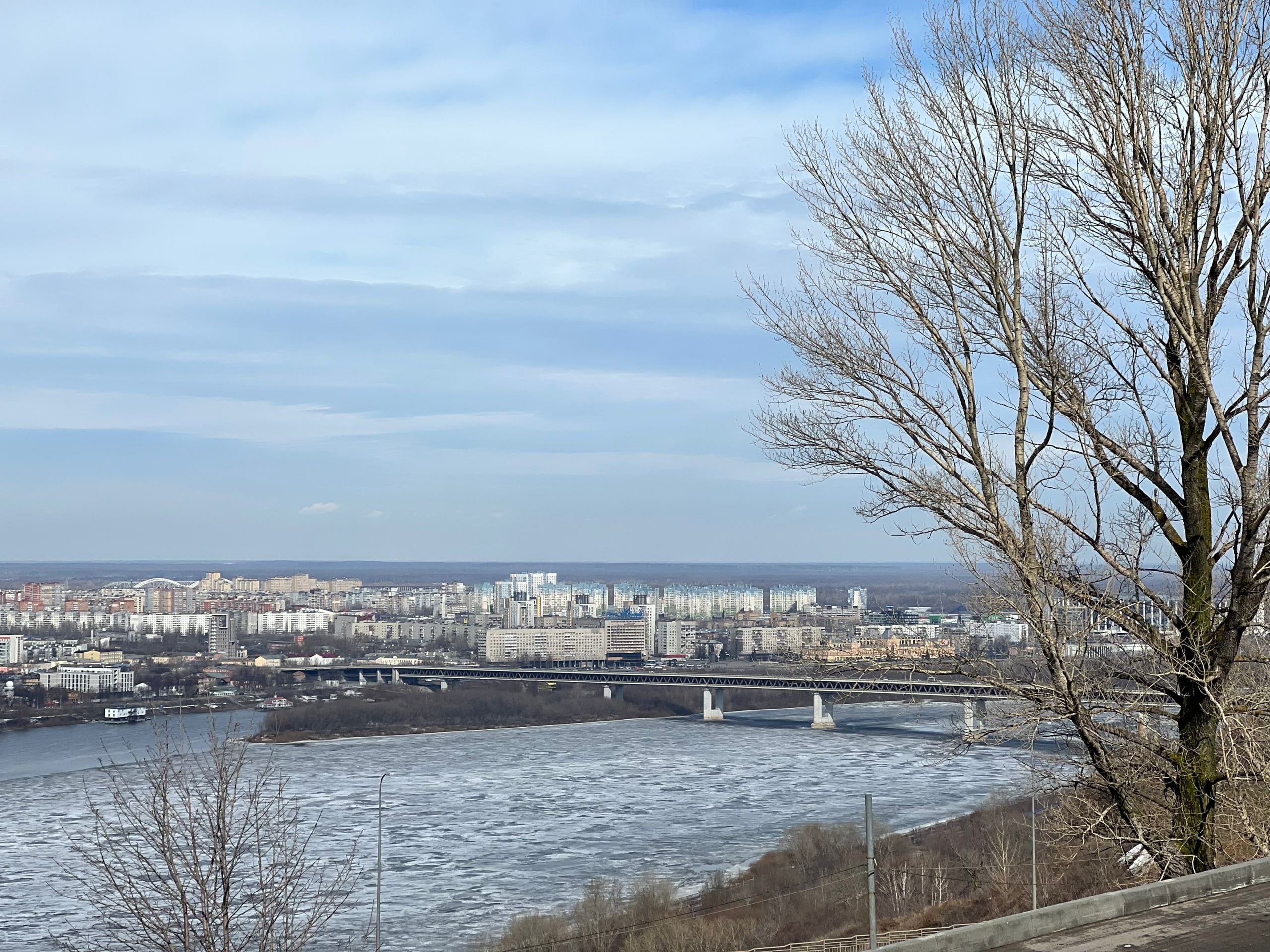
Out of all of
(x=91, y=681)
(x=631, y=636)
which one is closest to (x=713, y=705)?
(x=91, y=681)

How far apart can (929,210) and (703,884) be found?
11197 mm

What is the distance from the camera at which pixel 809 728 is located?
3394 cm

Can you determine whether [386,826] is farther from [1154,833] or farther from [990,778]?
[1154,833]

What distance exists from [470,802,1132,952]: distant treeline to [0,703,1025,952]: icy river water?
0.77 m

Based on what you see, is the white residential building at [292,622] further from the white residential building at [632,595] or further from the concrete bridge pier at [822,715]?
the concrete bridge pier at [822,715]

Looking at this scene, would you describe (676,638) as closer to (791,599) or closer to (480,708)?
(480,708)

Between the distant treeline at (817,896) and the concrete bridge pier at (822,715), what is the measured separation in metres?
17.6

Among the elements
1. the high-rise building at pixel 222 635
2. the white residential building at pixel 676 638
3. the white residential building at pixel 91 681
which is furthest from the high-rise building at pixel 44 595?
the white residential building at pixel 91 681

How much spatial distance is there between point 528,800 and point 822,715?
1447 cm

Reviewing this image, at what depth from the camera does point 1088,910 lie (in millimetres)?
3123

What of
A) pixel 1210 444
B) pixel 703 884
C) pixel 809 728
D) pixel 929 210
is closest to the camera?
pixel 1210 444

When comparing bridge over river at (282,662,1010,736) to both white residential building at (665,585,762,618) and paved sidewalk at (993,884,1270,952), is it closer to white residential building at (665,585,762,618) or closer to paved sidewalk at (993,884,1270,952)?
paved sidewalk at (993,884,1270,952)

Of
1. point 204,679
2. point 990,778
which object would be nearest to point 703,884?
point 990,778

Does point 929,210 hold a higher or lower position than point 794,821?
higher
